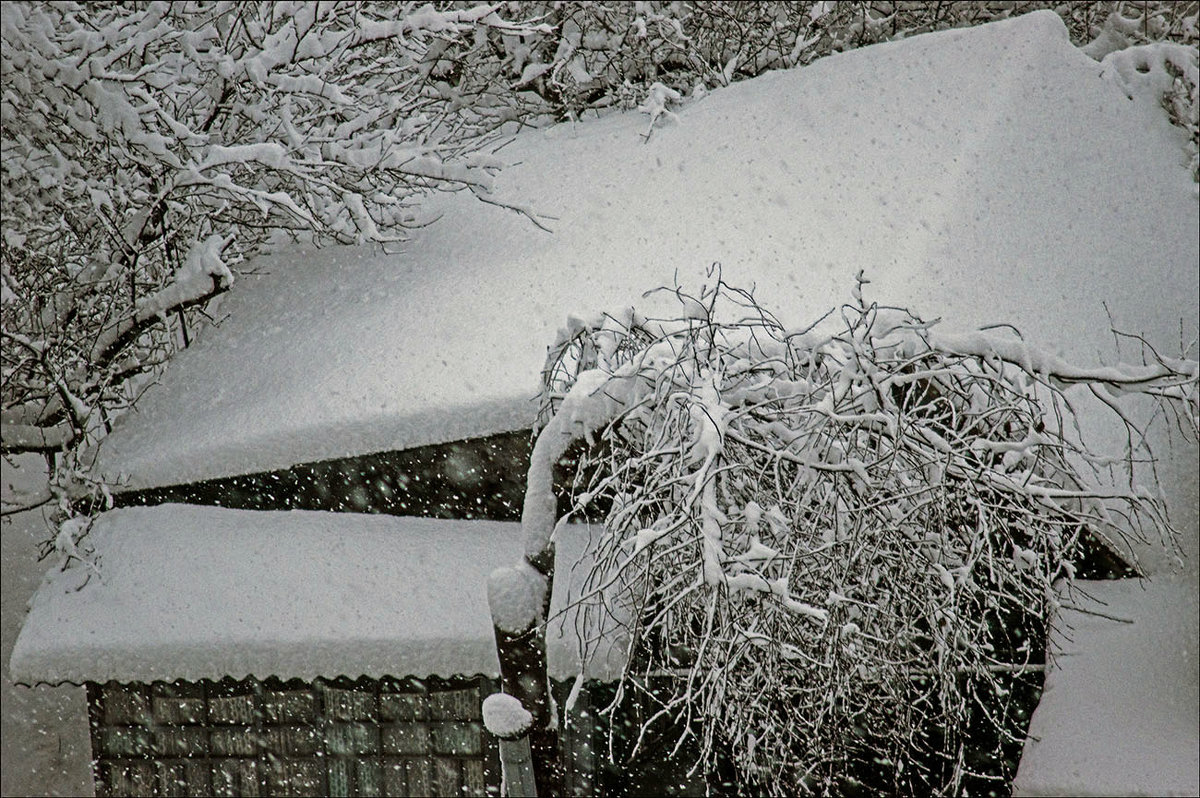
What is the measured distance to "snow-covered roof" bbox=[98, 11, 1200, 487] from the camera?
6.63 meters

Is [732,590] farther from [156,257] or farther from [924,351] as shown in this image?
[156,257]

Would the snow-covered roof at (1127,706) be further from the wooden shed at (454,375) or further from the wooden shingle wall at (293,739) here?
the wooden shingle wall at (293,739)

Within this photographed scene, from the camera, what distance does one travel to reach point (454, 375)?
21.3 feet

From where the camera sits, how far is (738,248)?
7328 mm

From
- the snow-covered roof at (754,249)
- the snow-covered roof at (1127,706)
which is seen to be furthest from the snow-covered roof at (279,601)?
the snow-covered roof at (1127,706)

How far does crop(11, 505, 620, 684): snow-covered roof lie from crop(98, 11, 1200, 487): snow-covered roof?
0.52 m

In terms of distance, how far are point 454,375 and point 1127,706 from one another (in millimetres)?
4782

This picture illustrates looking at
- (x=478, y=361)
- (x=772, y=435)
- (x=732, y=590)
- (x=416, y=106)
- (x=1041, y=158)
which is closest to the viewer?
(x=732, y=590)

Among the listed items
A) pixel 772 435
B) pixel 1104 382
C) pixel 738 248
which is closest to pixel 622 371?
pixel 772 435

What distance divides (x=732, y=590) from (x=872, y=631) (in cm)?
106

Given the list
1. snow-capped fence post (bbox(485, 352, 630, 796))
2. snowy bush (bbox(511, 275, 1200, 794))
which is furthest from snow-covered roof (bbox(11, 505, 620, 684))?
snowy bush (bbox(511, 275, 1200, 794))

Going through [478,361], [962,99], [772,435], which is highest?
[962,99]

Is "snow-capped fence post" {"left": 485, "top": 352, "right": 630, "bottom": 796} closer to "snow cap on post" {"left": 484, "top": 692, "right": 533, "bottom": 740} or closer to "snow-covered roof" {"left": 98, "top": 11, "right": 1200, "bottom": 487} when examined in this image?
"snow cap on post" {"left": 484, "top": 692, "right": 533, "bottom": 740}

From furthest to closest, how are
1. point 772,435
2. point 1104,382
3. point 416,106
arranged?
point 416,106, point 1104,382, point 772,435
